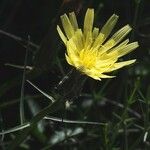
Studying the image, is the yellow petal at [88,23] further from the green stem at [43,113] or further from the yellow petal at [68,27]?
the green stem at [43,113]

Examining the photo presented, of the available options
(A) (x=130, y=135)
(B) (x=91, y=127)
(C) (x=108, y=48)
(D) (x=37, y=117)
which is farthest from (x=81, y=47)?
(A) (x=130, y=135)

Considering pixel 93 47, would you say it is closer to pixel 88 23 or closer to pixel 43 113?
pixel 88 23

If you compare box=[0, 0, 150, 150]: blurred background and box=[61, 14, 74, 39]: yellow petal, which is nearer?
box=[61, 14, 74, 39]: yellow petal

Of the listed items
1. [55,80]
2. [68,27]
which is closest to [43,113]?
[68,27]

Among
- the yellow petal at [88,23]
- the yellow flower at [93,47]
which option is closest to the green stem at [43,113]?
the yellow flower at [93,47]

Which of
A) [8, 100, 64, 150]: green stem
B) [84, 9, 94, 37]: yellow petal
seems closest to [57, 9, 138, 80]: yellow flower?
[84, 9, 94, 37]: yellow petal

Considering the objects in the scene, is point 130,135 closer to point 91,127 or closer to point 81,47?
point 91,127

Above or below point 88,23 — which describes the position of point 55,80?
below

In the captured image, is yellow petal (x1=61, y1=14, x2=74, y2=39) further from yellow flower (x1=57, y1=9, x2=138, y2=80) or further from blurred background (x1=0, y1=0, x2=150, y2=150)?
blurred background (x1=0, y1=0, x2=150, y2=150)
